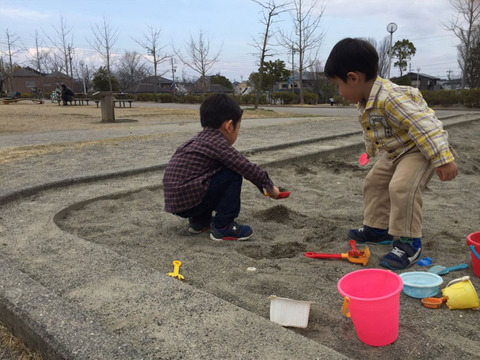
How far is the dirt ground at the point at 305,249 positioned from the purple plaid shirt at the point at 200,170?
25 centimetres

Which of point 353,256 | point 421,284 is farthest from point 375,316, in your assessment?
point 353,256

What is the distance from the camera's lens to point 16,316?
1.52 meters

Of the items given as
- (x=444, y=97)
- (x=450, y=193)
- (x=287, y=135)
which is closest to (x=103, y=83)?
(x=444, y=97)

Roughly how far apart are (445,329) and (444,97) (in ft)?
81.6

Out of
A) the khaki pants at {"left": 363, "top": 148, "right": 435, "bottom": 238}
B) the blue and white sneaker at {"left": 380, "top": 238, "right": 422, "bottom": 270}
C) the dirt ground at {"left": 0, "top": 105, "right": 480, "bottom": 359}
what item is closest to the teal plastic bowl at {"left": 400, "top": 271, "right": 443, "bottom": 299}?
the dirt ground at {"left": 0, "top": 105, "right": 480, "bottom": 359}

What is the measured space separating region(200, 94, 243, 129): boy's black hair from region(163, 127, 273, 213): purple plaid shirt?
0.26 ft

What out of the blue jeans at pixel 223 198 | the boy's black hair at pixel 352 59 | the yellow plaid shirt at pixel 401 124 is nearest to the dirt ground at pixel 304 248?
the blue jeans at pixel 223 198

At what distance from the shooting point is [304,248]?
2365 mm

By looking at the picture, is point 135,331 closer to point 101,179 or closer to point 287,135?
point 101,179

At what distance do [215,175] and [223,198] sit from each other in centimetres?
15

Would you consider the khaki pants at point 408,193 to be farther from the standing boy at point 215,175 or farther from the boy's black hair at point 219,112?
the boy's black hair at point 219,112

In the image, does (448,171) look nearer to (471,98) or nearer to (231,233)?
(231,233)

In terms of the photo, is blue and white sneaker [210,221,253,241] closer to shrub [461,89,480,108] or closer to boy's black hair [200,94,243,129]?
boy's black hair [200,94,243,129]

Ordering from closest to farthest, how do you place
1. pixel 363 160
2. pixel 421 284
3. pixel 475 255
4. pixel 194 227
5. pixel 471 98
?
pixel 421 284
pixel 475 255
pixel 194 227
pixel 363 160
pixel 471 98
